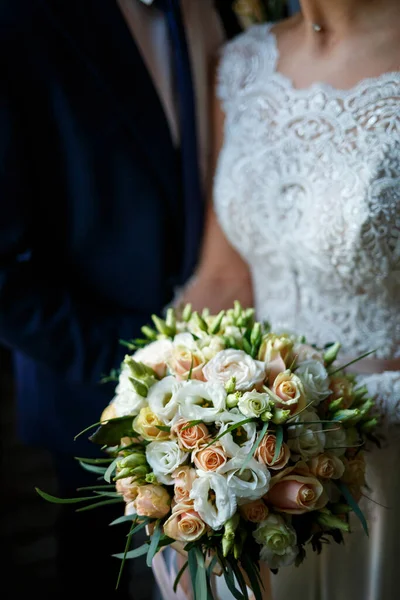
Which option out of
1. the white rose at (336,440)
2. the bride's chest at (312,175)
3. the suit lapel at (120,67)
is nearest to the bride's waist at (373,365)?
the bride's chest at (312,175)

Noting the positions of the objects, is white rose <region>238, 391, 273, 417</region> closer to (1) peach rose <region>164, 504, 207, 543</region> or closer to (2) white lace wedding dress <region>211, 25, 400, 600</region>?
(1) peach rose <region>164, 504, 207, 543</region>

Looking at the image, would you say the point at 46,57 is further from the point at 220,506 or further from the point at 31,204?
the point at 220,506

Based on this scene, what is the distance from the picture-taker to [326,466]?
2.56 feet

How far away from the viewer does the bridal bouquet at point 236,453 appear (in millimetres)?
741

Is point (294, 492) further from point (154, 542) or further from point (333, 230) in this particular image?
point (333, 230)

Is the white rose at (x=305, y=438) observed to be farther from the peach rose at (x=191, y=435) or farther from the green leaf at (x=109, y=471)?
the green leaf at (x=109, y=471)

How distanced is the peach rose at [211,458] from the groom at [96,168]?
0.61m

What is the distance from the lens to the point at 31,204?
4.36 ft

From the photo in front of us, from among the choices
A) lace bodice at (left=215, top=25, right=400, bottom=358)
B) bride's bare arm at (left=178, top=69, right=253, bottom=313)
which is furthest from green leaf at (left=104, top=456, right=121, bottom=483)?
bride's bare arm at (left=178, top=69, right=253, bottom=313)

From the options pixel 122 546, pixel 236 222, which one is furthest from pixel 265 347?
pixel 122 546

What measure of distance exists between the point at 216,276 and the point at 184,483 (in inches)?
25.5

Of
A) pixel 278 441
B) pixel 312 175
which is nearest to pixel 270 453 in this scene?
pixel 278 441

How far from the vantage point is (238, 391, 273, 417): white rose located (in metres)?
0.75

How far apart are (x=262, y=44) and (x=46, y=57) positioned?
1.34ft
